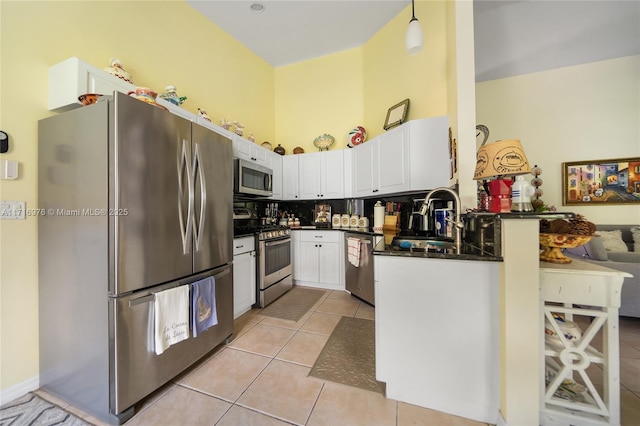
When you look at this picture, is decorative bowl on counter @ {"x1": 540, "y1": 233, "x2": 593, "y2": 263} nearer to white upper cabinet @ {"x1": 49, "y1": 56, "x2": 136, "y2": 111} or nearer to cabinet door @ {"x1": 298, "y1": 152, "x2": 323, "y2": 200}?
cabinet door @ {"x1": 298, "y1": 152, "x2": 323, "y2": 200}

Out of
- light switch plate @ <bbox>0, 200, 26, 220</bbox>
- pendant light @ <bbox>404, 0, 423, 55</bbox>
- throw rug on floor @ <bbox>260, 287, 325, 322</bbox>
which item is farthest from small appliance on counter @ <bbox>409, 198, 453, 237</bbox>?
light switch plate @ <bbox>0, 200, 26, 220</bbox>

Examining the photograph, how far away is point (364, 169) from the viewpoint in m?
3.27

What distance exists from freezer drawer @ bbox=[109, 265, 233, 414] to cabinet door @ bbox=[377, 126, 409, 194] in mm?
2287

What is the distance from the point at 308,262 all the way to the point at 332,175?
143cm

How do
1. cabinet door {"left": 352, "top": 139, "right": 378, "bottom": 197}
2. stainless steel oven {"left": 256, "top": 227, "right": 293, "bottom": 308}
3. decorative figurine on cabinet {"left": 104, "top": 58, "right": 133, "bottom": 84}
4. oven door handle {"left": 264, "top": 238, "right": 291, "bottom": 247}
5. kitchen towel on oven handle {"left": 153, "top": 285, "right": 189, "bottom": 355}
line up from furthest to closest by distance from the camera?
cabinet door {"left": 352, "top": 139, "right": 378, "bottom": 197}
oven door handle {"left": 264, "top": 238, "right": 291, "bottom": 247}
stainless steel oven {"left": 256, "top": 227, "right": 293, "bottom": 308}
decorative figurine on cabinet {"left": 104, "top": 58, "right": 133, "bottom": 84}
kitchen towel on oven handle {"left": 153, "top": 285, "right": 189, "bottom": 355}

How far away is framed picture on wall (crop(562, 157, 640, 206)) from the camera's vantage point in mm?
3502

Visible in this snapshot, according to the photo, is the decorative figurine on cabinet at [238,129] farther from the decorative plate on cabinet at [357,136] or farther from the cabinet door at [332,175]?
the decorative plate on cabinet at [357,136]

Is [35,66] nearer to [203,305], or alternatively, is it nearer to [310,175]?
[203,305]

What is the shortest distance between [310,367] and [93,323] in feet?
4.56

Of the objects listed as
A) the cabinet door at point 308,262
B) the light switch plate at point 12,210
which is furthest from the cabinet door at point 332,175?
the light switch plate at point 12,210

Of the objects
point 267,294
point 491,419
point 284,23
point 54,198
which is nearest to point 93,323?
point 54,198

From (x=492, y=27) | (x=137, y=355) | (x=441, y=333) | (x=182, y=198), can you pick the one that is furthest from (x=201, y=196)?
(x=492, y=27)

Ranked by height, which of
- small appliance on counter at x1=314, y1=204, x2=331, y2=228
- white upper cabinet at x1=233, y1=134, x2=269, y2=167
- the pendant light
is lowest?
small appliance on counter at x1=314, y1=204, x2=331, y2=228

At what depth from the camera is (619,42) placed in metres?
3.14
